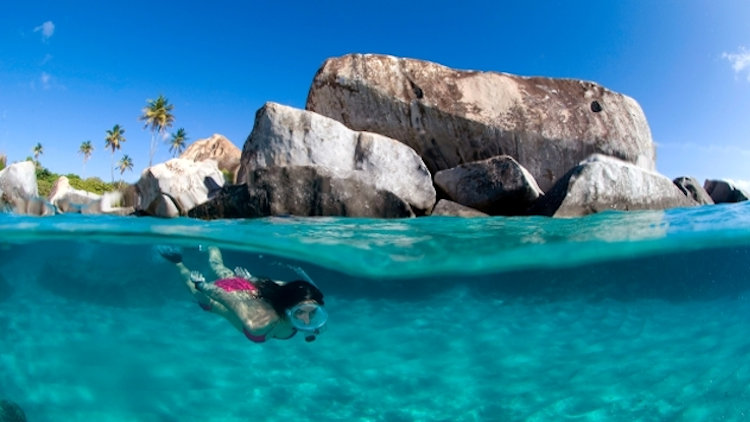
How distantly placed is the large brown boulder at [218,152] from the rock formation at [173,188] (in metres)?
3.31

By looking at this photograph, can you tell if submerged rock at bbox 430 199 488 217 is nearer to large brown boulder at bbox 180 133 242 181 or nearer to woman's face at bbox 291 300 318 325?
woman's face at bbox 291 300 318 325

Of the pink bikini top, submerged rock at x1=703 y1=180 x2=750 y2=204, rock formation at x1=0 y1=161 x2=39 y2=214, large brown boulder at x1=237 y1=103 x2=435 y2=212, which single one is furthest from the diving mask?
submerged rock at x1=703 y1=180 x2=750 y2=204

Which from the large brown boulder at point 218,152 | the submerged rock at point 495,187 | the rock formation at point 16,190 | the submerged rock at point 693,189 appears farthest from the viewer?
the large brown boulder at point 218,152

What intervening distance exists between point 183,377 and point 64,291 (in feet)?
25.2

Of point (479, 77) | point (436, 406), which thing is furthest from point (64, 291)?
point (479, 77)

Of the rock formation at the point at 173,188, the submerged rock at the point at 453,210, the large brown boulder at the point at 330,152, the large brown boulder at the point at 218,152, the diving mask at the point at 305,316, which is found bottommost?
the diving mask at the point at 305,316

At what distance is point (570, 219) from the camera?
27.3 feet

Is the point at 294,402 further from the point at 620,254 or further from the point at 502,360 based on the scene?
the point at 620,254

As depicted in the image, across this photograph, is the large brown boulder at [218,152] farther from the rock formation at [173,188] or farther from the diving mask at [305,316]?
the diving mask at [305,316]

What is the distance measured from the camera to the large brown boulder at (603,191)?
8398 mm

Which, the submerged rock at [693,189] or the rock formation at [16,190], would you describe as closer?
the rock formation at [16,190]

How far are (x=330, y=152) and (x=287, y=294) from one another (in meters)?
4.01

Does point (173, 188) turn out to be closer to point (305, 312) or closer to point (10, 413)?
point (10, 413)

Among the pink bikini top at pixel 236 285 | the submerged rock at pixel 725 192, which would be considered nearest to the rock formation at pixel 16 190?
the pink bikini top at pixel 236 285
